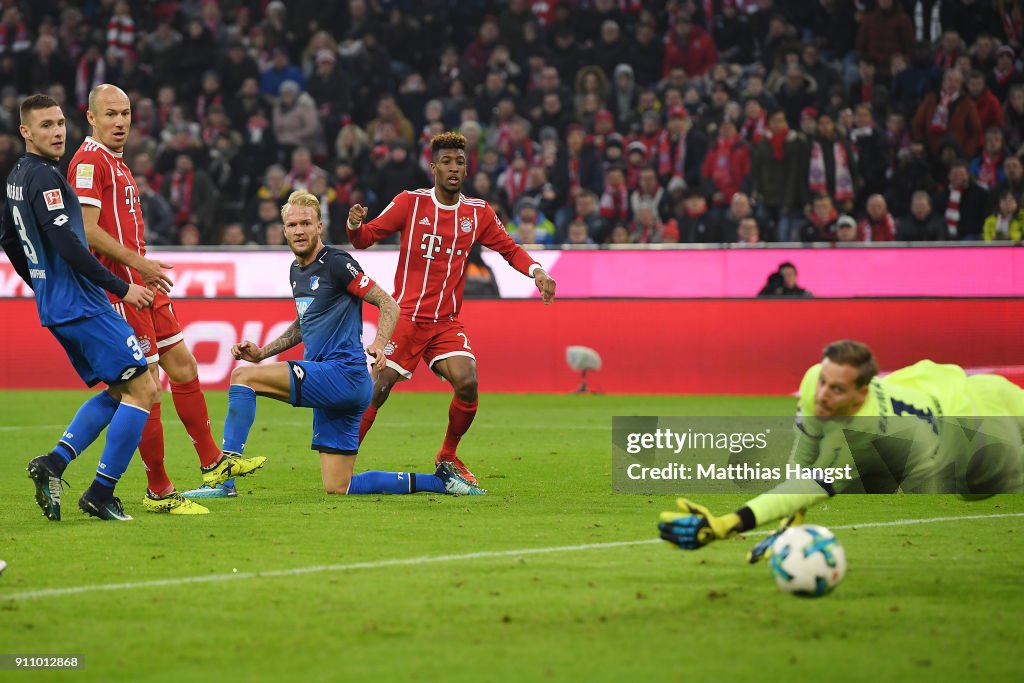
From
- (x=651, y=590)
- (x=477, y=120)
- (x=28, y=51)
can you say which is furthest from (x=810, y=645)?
(x=28, y=51)

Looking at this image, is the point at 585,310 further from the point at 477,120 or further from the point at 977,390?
the point at 977,390

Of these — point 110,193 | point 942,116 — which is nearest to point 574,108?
Answer: point 942,116

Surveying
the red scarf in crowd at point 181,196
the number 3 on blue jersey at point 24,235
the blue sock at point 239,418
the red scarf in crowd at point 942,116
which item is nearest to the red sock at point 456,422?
the blue sock at point 239,418

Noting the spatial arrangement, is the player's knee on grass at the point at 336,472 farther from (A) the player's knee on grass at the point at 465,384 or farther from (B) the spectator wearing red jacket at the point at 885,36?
(B) the spectator wearing red jacket at the point at 885,36

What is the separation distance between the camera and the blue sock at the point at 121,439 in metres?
7.34

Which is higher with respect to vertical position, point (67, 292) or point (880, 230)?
point (880, 230)

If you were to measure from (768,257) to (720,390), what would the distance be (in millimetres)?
1799

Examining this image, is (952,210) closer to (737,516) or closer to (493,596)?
(737,516)

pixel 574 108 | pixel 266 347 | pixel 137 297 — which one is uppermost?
pixel 574 108

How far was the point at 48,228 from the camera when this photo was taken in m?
7.09

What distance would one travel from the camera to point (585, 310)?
1706 centimetres

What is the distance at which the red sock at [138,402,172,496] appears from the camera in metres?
7.95

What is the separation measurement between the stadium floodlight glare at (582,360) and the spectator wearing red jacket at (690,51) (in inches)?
227

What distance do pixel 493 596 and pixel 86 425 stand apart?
3.08 m
